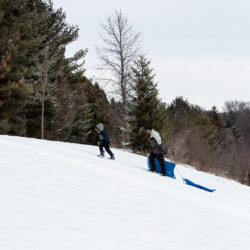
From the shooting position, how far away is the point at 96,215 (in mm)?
4535

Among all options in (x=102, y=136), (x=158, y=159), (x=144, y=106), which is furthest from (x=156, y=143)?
(x=144, y=106)

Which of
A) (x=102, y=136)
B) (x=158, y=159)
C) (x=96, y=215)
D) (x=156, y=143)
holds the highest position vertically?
(x=102, y=136)

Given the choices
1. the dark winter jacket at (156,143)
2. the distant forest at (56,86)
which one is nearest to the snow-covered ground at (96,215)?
the dark winter jacket at (156,143)

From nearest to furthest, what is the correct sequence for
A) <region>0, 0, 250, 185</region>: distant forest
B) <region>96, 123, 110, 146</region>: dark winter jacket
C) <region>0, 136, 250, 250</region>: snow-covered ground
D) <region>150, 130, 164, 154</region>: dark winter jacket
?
<region>0, 136, 250, 250</region>: snow-covered ground
<region>150, 130, 164, 154</region>: dark winter jacket
<region>96, 123, 110, 146</region>: dark winter jacket
<region>0, 0, 250, 185</region>: distant forest

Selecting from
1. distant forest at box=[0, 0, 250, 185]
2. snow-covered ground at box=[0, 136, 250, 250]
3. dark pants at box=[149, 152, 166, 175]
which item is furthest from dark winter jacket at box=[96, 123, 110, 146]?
distant forest at box=[0, 0, 250, 185]

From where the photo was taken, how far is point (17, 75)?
67.1ft

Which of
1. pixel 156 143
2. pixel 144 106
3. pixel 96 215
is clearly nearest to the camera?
pixel 96 215

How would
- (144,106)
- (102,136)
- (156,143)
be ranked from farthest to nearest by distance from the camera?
(144,106) < (102,136) < (156,143)

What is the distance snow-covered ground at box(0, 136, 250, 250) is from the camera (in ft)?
11.5

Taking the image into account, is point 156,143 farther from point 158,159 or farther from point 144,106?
point 144,106

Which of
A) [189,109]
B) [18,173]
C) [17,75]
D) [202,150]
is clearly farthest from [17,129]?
[189,109]

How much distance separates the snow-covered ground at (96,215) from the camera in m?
3.51

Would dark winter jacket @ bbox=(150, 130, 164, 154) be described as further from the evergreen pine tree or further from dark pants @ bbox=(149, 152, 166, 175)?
the evergreen pine tree

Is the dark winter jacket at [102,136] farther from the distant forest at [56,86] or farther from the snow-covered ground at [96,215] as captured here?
the distant forest at [56,86]
